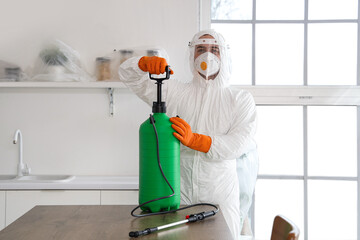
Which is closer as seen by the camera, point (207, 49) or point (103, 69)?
point (207, 49)

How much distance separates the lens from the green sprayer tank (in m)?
1.12

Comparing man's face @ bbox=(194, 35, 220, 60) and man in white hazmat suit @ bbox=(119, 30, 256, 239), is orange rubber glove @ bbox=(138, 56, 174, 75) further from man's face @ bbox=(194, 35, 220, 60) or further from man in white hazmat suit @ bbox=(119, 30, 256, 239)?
man's face @ bbox=(194, 35, 220, 60)

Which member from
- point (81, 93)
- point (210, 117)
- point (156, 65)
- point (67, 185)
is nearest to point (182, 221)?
point (156, 65)

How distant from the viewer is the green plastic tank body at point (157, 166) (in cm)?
112

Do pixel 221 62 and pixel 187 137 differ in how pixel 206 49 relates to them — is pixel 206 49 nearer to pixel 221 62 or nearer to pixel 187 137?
pixel 221 62

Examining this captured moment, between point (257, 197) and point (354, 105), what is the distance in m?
0.92

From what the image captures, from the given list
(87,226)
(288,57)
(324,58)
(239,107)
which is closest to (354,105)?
(324,58)

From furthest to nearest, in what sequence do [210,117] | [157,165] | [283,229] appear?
1. [210,117]
2. [157,165]
3. [283,229]

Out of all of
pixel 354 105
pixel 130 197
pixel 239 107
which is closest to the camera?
pixel 239 107

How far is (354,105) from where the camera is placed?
2.54m

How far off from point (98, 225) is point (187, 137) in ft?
1.34

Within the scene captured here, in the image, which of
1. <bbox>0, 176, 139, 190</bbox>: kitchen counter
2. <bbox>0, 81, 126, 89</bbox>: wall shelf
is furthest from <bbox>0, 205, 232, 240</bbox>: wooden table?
<bbox>0, 81, 126, 89</bbox>: wall shelf

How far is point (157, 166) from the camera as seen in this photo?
1118 mm

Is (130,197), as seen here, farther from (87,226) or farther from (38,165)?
(87,226)
